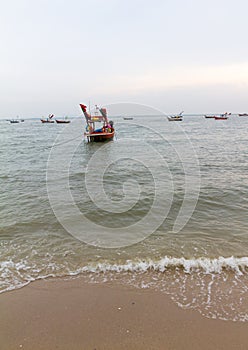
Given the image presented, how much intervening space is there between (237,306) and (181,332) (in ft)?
3.97

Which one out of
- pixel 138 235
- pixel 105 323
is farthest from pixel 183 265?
pixel 105 323

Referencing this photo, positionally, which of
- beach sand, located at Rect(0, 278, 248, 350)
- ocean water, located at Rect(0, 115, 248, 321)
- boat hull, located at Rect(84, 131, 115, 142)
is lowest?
ocean water, located at Rect(0, 115, 248, 321)

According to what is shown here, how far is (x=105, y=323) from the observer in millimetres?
3594

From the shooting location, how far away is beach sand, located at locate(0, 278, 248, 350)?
3.26 m

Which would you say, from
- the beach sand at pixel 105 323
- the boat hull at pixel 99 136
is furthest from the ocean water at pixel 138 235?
the boat hull at pixel 99 136

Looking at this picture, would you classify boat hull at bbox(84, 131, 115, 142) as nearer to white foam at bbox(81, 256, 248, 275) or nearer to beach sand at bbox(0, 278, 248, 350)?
white foam at bbox(81, 256, 248, 275)

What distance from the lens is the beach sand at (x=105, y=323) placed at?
3260 millimetres

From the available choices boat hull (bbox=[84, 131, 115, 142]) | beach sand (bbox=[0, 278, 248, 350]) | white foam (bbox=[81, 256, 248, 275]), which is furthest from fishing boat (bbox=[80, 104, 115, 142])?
beach sand (bbox=[0, 278, 248, 350])

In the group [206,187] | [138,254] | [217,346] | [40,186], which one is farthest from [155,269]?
[40,186]

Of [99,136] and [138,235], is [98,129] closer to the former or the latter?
[99,136]

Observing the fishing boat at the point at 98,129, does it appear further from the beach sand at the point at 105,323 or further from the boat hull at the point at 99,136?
the beach sand at the point at 105,323

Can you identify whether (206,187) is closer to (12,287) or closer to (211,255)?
(211,255)

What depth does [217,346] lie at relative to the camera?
3182 millimetres

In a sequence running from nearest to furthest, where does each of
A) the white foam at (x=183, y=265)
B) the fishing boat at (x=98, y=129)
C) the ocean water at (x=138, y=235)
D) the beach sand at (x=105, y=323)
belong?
the beach sand at (x=105, y=323), the ocean water at (x=138, y=235), the white foam at (x=183, y=265), the fishing boat at (x=98, y=129)
